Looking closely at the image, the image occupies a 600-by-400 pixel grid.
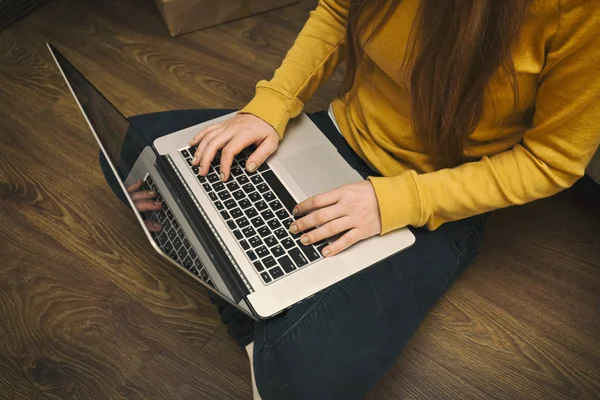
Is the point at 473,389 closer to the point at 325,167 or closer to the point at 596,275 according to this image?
the point at 596,275

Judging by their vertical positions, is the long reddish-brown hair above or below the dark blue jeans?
above

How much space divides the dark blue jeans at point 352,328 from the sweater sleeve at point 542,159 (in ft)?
0.12

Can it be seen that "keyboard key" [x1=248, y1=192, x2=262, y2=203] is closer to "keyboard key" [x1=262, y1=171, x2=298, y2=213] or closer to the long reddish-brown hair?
"keyboard key" [x1=262, y1=171, x2=298, y2=213]

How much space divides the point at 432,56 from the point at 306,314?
0.39 metres

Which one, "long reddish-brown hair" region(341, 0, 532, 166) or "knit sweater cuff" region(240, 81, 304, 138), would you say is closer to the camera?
"long reddish-brown hair" region(341, 0, 532, 166)

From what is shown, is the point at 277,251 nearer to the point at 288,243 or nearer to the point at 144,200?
the point at 288,243

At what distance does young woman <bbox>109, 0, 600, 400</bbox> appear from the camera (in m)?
0.55

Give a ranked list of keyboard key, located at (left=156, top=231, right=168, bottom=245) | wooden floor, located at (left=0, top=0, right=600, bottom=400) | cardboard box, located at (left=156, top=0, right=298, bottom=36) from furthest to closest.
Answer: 1. cardboard box, located at (left=156, top=0, right=298, bottom=36)
2. wooden floor, located at (left=0, top=0, right=600, bottom=400)
3. keyboard key, located at (left=156, top=231, right=168, bottom=245)

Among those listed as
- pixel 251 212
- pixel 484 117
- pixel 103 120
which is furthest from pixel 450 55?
pixel 103 120

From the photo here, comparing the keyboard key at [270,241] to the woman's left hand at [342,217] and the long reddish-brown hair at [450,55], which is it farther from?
the long reddish-brown hair at [450,55]

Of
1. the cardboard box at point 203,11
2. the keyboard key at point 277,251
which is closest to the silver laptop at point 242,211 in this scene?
the keyboard key at point 277,251

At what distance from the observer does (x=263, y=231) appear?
2.37ft

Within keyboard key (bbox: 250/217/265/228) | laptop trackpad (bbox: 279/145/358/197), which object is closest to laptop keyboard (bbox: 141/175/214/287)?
keyboard key (bbox: 250/217/265/228)

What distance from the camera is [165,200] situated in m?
0.71
